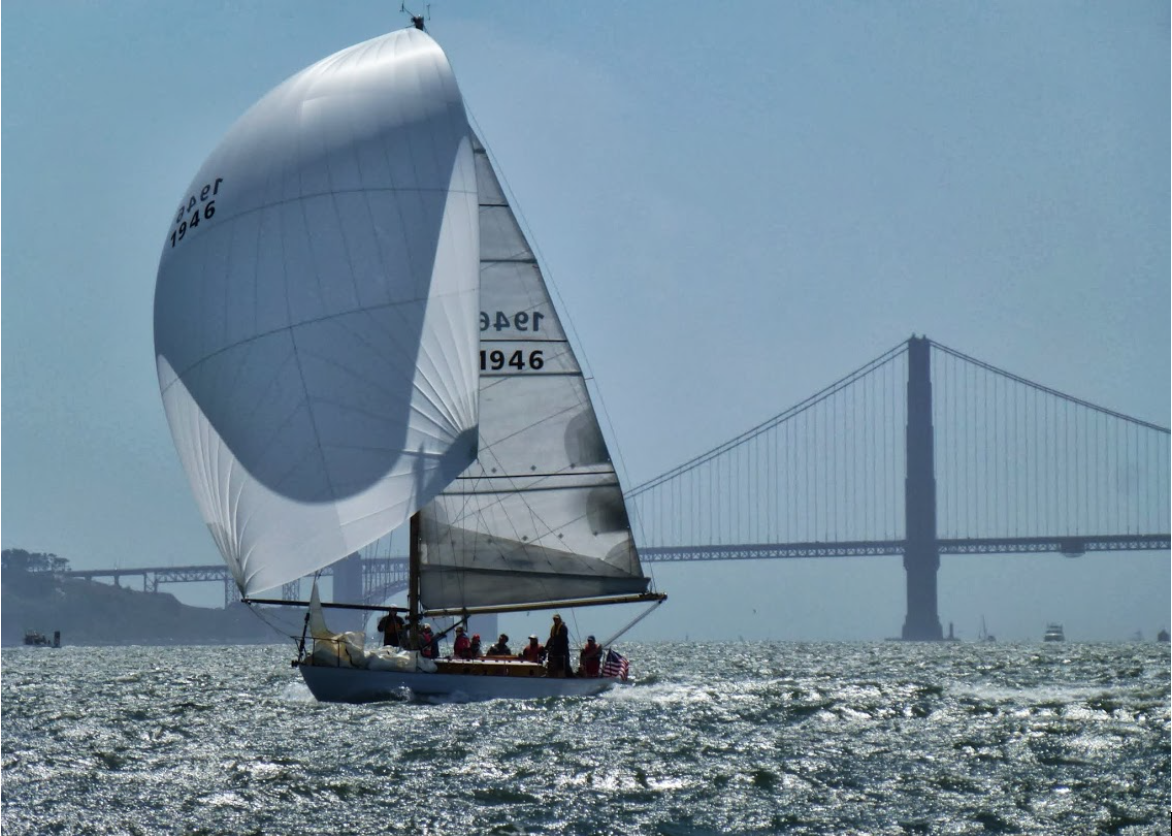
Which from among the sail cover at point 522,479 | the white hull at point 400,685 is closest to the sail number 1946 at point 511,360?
the sail cover at point 522,479

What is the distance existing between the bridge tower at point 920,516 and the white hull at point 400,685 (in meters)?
49.8

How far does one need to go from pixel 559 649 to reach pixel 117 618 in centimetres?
8585

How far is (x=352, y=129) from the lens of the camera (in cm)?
1471

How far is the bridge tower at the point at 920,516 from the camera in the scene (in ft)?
208

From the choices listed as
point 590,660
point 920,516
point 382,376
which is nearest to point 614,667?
point 590,660

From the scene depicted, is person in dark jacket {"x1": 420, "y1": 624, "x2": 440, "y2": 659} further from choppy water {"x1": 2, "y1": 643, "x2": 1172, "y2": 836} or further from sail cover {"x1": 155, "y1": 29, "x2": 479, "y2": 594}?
sail cover {"x1": 155, "y1": 29, "x2": 479, "y2": 594}

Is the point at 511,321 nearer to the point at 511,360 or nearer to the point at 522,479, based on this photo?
the point at 511,360

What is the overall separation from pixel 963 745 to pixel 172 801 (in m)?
5.66

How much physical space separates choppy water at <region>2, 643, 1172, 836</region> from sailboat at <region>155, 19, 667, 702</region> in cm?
124

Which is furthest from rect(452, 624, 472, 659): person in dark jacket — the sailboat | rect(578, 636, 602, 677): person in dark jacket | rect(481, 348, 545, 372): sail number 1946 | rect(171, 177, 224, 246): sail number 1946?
rect(171, 177, 224, 246): sail number 1946

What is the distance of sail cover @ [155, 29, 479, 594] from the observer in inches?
539

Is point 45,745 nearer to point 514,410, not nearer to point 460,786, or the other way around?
point 460,786

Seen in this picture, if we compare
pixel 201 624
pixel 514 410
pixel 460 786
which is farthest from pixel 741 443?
pixel 460 786

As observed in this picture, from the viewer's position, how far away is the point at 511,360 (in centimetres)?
1598
